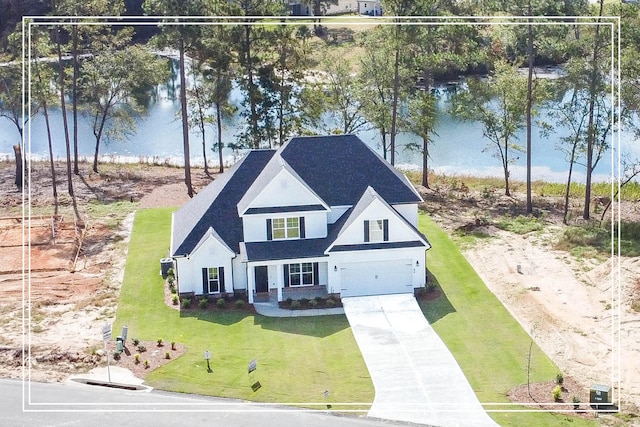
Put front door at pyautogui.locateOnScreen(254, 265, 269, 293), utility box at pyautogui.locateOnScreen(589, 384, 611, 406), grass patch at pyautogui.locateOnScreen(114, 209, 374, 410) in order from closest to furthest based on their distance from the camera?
1. utility box at pyautogui.locateOnScreen(589, 384, 611, 406)
2. grass patch at pyautogui.locateOnScreen(114, 209, 374, 410)
3. front door at pyautogui.locateOnScreen(254, 265, 269, 293)

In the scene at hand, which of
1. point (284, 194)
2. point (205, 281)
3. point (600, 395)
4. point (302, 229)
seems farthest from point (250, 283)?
point (600, 395)

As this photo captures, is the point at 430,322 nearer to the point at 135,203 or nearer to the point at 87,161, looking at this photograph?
the point at 135,203

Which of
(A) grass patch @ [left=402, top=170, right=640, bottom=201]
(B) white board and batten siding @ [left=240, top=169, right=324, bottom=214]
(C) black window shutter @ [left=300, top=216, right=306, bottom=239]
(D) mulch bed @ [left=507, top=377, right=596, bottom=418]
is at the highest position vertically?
(B) white board and batten siding @ [left=240, top=169, right=324, bottom=214]

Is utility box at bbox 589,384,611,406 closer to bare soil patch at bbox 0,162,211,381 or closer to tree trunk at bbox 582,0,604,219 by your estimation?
bare soil patch at bbox 0,162,211,381

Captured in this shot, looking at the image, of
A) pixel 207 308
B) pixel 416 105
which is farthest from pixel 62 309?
pixel 416 105

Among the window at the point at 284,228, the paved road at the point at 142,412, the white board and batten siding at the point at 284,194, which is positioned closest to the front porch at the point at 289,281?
the window at the point at 284,228

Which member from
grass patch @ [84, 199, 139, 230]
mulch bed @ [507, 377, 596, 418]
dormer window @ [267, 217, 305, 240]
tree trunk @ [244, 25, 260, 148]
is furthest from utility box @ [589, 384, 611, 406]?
tree trunk @ [244, 25, 260, 148]
